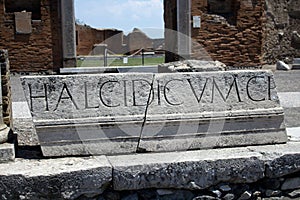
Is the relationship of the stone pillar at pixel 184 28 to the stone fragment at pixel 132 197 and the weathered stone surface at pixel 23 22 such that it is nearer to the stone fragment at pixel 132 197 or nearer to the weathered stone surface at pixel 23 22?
the weathered stone surface at pixel 23 22

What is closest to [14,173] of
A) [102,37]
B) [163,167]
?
[163,167]

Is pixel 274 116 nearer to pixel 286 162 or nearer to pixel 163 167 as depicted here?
pixel 286 162

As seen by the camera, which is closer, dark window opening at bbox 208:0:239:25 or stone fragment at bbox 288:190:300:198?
stone fragment at bbox 288:190:300:198

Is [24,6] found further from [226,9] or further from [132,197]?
[132,197]

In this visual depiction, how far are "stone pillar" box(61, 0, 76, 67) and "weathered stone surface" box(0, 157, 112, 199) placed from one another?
23.9 feet

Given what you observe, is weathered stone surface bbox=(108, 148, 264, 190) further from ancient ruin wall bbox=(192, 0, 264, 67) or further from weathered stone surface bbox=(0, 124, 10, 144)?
ancient ruin wall bbox=(192, 0, 264, 67)

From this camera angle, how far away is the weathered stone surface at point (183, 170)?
88.7 inches

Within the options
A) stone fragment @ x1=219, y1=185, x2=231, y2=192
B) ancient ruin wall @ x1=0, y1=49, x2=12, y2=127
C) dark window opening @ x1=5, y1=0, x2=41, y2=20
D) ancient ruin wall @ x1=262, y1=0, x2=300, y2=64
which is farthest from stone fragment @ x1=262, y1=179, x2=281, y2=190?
ancient ruin wall @ x1=262, y1=0, x2=300, y2=64

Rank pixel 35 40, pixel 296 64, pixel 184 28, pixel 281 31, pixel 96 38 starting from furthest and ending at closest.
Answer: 1. pixel 96 38
2. pixel 281 31
3. pixel 296 64
4. pixel 184 28
5. pixel 35 40

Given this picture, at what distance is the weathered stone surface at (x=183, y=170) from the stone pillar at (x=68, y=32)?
23.8 ft

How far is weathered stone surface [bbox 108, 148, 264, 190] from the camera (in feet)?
7.39

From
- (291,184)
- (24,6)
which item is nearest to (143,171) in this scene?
(291,184)

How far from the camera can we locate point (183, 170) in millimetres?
2297

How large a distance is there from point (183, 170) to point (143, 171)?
23cm
